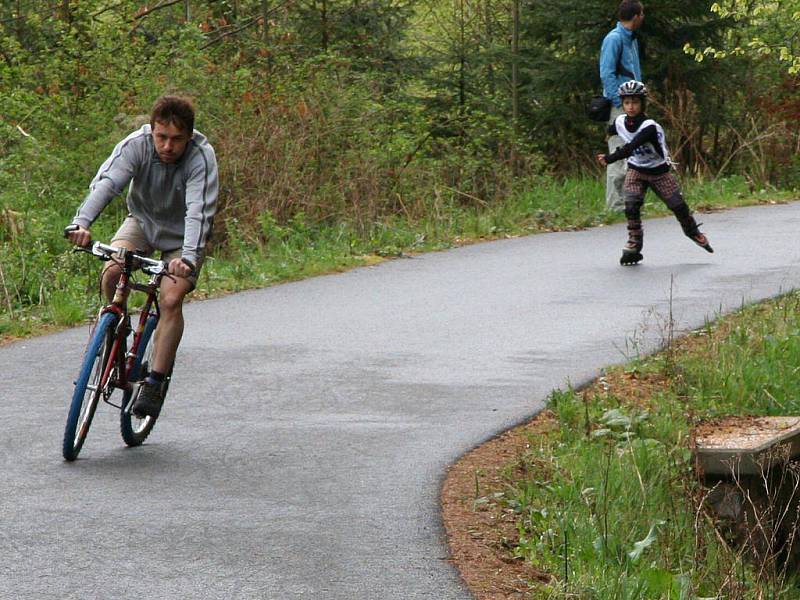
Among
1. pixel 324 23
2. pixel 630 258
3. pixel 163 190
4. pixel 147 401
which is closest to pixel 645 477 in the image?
pixel 147 401

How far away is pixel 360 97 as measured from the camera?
1873cm

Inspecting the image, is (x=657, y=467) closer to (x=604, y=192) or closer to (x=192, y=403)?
(x=192, y=403)

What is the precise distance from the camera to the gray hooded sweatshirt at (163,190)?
710 cm

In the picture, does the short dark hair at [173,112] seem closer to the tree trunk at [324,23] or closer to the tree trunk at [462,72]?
the tree trunk at [462,72]

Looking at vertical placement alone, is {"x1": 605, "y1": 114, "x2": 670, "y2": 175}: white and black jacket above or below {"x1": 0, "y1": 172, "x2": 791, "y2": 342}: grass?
above

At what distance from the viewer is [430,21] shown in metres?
33.2

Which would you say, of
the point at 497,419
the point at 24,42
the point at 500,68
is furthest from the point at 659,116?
the point at 497,419

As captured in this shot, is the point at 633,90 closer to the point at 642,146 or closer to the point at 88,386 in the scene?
the point at 642,146

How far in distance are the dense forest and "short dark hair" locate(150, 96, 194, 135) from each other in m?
6.89

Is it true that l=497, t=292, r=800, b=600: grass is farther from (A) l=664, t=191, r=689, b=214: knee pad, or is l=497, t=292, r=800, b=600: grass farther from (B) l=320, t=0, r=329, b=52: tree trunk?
(B) l=320, t=0, r=329, b=52: tree trunk

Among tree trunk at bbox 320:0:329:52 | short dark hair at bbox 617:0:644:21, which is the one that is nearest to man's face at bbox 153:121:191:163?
short dark hair at bbox 617:0:644:21

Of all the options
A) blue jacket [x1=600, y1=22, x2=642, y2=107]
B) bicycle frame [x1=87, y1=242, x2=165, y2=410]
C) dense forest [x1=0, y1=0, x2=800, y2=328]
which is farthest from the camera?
dense forest [x1=0, y1=0, x2=800, y2=328]

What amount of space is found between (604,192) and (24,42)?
9.72m

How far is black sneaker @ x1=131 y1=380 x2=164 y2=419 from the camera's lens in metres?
7.11
